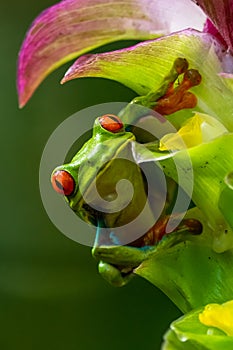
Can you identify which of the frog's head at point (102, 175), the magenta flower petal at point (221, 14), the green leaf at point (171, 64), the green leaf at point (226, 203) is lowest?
the green leaf at point (226, 203)

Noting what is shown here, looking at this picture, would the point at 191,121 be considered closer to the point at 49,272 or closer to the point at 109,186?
the point at 109,186

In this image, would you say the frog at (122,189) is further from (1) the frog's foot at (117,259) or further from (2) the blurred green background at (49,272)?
(2) the blurred green background at (49,272)

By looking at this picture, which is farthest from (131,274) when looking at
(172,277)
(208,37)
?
(208,37)

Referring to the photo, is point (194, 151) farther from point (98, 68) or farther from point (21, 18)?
point (21, 18)

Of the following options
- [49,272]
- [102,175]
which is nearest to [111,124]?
[102,175]

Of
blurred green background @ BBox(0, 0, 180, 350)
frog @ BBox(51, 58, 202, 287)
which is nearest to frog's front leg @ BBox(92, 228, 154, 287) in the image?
frog @ BBox(51, 58, 202, 287)

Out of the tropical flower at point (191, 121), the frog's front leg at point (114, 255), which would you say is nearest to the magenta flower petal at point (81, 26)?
the tropical flower at point (191, 121)
